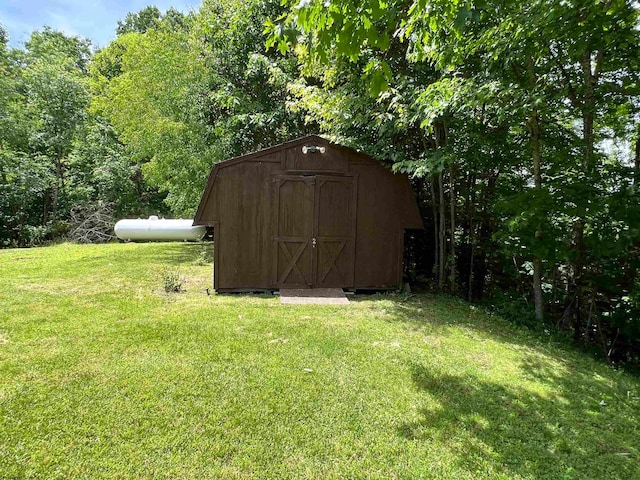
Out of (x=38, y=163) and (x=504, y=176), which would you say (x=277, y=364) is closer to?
(x=504, y=176)

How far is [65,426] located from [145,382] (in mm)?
746

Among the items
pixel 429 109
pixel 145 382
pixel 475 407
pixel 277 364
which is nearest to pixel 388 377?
pixel 475 407

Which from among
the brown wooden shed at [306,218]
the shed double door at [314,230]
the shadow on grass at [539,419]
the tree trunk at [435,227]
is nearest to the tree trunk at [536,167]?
the shadow on grass at [539,419]

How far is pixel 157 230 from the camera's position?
14.2m

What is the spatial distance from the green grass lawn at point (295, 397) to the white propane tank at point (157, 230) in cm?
828

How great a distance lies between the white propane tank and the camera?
14180 mm

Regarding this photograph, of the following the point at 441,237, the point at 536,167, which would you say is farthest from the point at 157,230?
the point at 536,167

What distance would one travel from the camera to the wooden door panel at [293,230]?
23.3 ft

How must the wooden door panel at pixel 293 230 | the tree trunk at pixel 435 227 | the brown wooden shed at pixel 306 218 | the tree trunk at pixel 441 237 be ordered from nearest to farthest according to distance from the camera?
1. the brown wooden shed at pixel 306 218
2. the wooden door panel at pixel 293 230
3. the tree trunk at pixel 441 237
4. the tree trunk at pixel 435 227

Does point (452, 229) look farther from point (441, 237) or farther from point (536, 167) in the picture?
point (536, 167)

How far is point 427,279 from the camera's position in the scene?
8469mm

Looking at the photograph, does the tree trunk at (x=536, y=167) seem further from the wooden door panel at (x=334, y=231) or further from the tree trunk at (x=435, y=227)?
the wooden door panel at (x=334, y=231)

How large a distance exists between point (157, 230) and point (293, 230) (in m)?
8.97

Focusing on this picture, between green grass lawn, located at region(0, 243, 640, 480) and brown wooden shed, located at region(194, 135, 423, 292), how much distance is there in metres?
1.40
